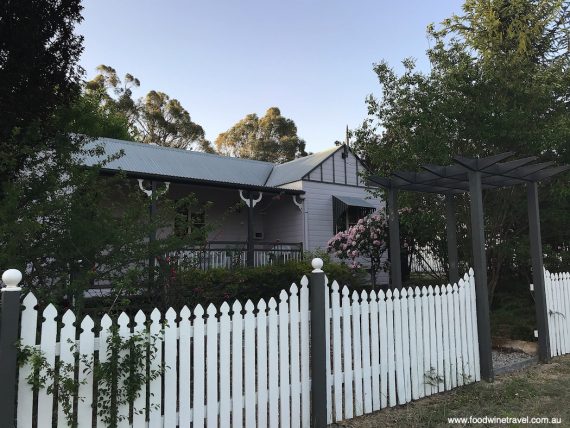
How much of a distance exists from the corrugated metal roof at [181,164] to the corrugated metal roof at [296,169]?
1.42 feet

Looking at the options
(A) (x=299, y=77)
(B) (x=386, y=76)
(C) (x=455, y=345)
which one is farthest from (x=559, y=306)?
(A) (x=299, y=77)

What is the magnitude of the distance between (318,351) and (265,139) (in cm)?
3709

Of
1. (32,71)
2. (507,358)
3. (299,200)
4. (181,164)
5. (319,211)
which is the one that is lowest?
(507,358)

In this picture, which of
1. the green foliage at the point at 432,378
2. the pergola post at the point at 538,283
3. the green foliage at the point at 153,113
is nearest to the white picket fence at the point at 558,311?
the pergola post at the point at 538,283

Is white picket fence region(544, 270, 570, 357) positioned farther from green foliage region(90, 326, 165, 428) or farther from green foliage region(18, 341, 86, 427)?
green foliage region(18, 341, 86, 427)

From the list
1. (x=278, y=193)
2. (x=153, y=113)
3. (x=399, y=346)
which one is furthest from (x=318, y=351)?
(x=153, y=113)

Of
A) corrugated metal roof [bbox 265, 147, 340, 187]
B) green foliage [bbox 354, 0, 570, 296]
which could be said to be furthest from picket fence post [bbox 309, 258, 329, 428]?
corrugated metal roof [bbox 265, 147, 340, 187]

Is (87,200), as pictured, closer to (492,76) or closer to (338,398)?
(338,398)

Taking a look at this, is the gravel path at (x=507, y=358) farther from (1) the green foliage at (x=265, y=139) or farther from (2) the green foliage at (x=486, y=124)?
(1) the green foliage at (x=265, y=139)

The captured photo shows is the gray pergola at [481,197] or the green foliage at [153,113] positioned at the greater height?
the green foliage at [153,113]

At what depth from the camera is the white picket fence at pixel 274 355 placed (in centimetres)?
272

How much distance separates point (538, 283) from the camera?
6387 mm

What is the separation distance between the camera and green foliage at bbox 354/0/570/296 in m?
7.64

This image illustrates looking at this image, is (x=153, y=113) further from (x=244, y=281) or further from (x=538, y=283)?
(x=538, y=283)
